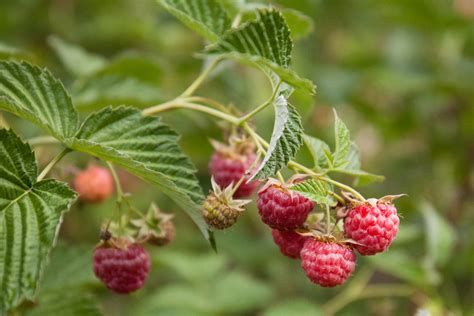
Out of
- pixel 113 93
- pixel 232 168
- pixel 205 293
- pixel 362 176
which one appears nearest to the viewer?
pixel 362 176

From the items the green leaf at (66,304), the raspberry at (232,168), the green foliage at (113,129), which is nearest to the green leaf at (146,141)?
the green foliage at (113,129)

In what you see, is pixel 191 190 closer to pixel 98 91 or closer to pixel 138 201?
pixel 98 91

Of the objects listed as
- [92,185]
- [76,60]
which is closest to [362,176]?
[92,185]

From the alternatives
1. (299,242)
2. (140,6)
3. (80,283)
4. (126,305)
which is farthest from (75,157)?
(299,242)

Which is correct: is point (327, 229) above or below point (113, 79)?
above

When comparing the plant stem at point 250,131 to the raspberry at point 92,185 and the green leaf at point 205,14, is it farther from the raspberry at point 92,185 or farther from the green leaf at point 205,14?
the raspberry at point 92,185

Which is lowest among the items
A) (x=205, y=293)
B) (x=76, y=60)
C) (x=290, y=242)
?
(x=205, y=293)

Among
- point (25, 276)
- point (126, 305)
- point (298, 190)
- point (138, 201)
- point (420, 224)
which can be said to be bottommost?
point (126, 305)

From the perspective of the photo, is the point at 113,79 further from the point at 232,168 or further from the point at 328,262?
the point at 328,262

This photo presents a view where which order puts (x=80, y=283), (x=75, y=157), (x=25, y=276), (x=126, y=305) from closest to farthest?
(x=25, y=276)
(x=80, y=283)
(x=75, y=157)
(x=126, y=305)
